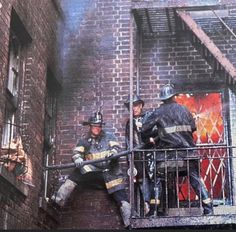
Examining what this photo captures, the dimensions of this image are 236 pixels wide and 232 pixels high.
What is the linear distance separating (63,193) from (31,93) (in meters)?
1.58

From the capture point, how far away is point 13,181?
21.3 feet

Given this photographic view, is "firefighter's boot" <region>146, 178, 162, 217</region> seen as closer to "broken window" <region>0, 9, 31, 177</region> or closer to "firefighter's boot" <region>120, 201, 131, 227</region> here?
"firefighter's boot" <region>120, 201, 131, 227</region>

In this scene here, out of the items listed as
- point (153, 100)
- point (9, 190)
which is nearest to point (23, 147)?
point (9, 190)

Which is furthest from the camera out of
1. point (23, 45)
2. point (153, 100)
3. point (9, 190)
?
point (153, 100)

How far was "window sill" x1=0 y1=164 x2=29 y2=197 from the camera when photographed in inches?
242

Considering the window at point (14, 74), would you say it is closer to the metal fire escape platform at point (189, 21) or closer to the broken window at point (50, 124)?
the broken window at point (50, 124)

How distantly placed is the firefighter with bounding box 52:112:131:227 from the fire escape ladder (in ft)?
6.33

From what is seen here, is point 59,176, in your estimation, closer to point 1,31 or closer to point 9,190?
point 9,190

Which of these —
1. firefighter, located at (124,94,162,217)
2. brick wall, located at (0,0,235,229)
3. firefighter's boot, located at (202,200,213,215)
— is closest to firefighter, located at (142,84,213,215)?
firefighter, located at (124,94,162,217)

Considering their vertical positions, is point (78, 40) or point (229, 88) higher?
point (78, 40)

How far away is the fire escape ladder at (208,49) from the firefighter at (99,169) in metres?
1.93

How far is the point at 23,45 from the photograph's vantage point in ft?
25.9

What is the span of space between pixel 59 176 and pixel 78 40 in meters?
2.47

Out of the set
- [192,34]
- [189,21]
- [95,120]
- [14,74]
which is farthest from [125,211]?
[192,34]
